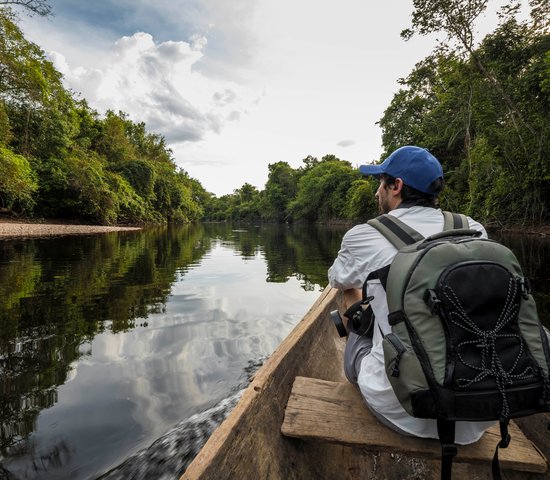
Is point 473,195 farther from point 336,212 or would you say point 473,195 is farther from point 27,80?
point 336,212

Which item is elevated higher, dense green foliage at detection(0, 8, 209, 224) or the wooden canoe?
dense green foliage at detection(0, 8, 209, 224)

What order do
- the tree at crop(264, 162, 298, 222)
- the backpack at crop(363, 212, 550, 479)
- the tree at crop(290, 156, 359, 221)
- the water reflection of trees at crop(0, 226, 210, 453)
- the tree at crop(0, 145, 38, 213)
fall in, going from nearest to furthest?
the backpack at crop(363, 212, 550, 479), the water reflection of trees at crop(0, 226, 210, 453), the tree at crop(0, 145, 38, 213), the tree at crop(290, 156, 359, 221), the tree at crop(264, 162, 298, 222)

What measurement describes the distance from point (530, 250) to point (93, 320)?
12750mm

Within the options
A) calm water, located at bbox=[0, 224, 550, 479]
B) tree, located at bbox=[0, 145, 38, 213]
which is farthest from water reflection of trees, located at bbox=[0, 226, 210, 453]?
tree, located at bbox=[0, 145, 38, 213]

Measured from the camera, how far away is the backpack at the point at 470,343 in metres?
1.14

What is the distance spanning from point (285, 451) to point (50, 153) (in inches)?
1069

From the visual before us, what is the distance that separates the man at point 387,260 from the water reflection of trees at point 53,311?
2366 millimetres

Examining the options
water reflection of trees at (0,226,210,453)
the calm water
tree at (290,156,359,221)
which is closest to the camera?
the calm water

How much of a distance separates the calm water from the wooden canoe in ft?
3.90

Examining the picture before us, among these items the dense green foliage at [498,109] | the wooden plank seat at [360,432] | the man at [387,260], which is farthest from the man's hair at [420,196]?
the dense green foliage at [498,109]

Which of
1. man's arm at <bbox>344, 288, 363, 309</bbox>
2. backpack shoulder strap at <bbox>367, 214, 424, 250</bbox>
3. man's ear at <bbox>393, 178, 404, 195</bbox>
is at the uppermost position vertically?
man's ear at <bbox>393, 178, 404, 195</bbox>

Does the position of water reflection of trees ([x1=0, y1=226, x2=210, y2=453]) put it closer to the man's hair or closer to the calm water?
the calm water

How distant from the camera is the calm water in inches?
91.4

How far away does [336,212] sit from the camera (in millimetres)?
49688
